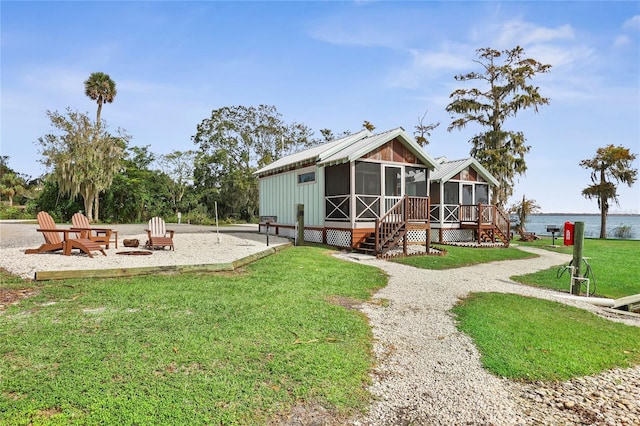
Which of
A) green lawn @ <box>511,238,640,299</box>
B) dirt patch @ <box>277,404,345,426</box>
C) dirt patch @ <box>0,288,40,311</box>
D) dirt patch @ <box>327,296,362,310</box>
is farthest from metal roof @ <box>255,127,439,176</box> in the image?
dirt patch @ <box>277,404,345,426</box>

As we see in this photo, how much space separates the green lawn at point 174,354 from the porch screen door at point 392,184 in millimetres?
9494

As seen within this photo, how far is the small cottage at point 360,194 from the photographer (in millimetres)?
13656

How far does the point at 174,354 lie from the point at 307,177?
12.7m

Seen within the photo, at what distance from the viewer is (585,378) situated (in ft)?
13.1

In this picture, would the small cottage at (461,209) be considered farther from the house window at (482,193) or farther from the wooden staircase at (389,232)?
the wooden staircase at (389,232)

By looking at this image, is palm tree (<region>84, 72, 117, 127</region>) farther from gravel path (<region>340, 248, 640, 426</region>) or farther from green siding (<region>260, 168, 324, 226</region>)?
gravel path (<region>340, 248, 640, 426</region>)

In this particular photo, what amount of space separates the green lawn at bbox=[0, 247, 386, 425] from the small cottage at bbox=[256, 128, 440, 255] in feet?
24.7

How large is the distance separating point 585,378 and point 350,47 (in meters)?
13.7

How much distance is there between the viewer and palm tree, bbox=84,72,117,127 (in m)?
29.8

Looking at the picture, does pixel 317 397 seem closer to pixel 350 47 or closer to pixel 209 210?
pixel 350 47

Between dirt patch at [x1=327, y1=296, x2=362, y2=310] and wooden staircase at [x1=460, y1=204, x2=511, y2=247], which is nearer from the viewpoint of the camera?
dirt patch at [x1=327, y1=296, x2=362, y2=310]

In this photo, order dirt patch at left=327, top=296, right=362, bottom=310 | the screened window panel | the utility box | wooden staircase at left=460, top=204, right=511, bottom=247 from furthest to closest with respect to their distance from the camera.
→ wooden staircase at left=460, top=204, right=511, bottom=247, the screened window panel, the utility box, dirt patch at left=327, top=296, right=362, bottom=310

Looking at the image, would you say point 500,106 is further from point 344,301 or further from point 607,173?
point 344,301

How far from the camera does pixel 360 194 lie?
14.8m
